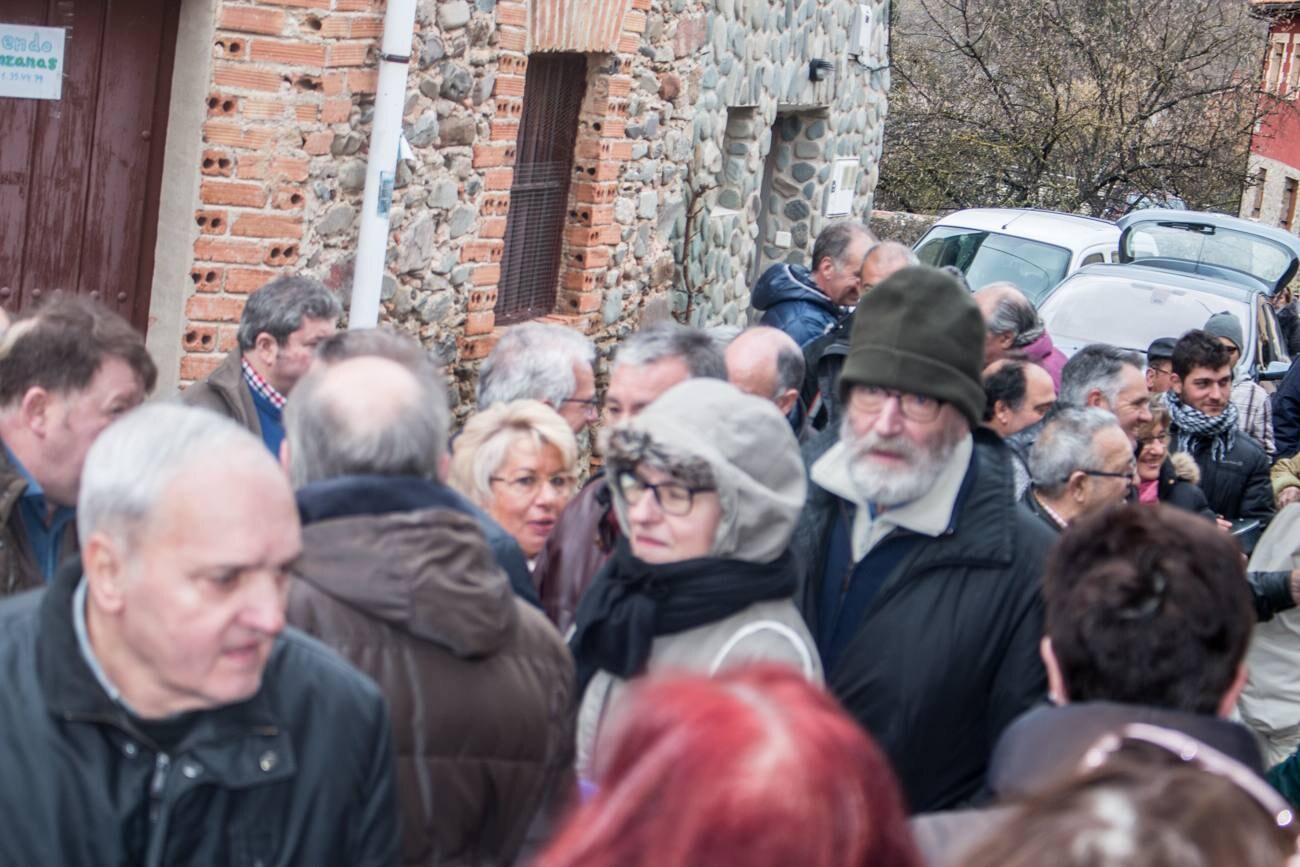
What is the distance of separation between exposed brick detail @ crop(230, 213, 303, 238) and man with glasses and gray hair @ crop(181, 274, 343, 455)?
123 centimetres

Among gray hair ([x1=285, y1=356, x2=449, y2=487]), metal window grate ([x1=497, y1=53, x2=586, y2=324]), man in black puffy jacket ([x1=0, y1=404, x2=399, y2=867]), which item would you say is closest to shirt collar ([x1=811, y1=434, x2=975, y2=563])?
gray hair ([x1=285, y1=356, x2=449, y2=487])

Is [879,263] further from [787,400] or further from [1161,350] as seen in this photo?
[787,400]

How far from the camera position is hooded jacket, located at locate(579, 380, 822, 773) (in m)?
3.01

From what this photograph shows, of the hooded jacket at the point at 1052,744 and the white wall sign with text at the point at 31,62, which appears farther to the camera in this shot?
the white wall sign with text at the point at 31,62

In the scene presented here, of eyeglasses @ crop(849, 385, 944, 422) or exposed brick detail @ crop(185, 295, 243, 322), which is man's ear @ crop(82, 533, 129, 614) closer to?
eyeglasses @ crop(849, 385, 944, 422)

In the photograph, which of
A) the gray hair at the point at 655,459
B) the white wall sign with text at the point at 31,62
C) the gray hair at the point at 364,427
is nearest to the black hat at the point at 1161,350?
the white wall sign with text at the point at 31,62

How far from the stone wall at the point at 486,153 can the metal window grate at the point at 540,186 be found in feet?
0.25

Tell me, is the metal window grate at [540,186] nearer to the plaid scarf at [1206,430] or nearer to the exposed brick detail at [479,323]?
the exposed brick detail at [479,323]

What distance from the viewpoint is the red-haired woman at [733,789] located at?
1.54 m

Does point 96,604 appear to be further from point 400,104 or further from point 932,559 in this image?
point 400,104

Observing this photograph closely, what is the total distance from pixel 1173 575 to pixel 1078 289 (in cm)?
874

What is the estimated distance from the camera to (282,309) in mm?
4586

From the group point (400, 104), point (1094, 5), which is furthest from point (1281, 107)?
point (400, 104)

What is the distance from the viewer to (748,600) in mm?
3051
